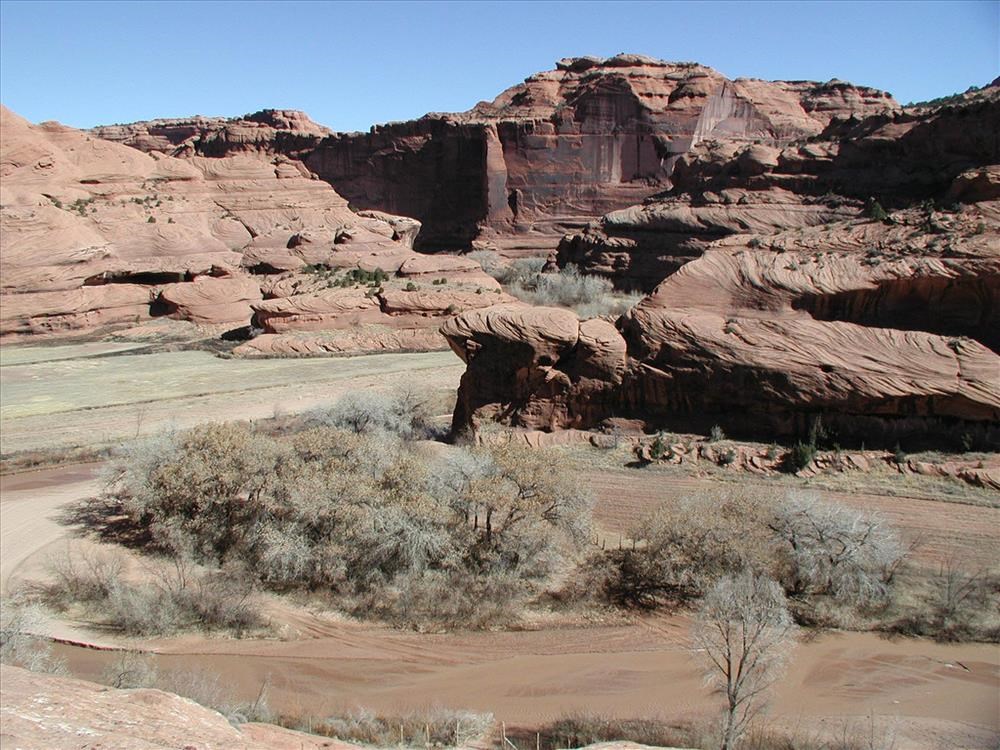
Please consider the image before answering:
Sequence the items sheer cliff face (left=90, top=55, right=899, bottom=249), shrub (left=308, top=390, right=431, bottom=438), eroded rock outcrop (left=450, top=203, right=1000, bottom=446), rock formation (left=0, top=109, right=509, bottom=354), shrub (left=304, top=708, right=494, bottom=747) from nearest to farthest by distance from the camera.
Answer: shrub (left=304, top=708, right=494, bottom=747) < eroded rock outcrop (left=450, top=203, right=1000, bottom=446) < shrub (left=308, top=390, right=431, bottom=438) < rock formation (left=0, top=109, right=509, bottom=354) < sheer cliff face (left=90, top=55, right=899, bottom=249)

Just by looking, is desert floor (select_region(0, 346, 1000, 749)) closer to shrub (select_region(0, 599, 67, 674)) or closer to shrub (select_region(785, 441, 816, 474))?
shrub (select_region(0, 599, 67, 674))

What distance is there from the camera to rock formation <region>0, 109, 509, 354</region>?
32.6 m

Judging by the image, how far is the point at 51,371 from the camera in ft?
91.5

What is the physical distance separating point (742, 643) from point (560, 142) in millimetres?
49553

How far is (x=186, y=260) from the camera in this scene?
3753 cm

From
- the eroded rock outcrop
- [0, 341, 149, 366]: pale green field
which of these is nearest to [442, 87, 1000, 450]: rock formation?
the eroded rock outcrop

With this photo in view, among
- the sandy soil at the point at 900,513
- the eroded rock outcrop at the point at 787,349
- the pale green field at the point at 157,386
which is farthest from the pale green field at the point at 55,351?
the sandy soil at the point at 900,513

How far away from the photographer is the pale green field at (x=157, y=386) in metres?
21.7

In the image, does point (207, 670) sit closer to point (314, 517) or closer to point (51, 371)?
point (314, 517)

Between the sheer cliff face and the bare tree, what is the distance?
45726mm

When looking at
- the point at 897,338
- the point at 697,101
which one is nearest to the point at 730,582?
the point at 897,338

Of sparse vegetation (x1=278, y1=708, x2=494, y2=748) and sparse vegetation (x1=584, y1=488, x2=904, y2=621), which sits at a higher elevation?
sparse vegetation (x1=584, y1=488, x2=904, y2=621)

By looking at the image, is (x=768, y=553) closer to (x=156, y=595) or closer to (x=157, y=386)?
(x=156, y=595)

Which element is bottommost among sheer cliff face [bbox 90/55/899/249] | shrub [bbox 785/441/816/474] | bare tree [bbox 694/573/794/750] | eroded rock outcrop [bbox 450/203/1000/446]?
bare tree [bbox 694/573/794/750]
